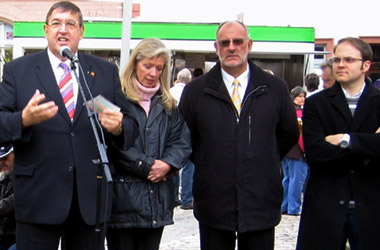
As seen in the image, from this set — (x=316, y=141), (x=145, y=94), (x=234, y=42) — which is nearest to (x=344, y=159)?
(x=316, y=141)

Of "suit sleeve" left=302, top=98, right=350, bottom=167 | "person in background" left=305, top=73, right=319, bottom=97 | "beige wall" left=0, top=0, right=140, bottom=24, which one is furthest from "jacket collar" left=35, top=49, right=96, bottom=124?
"beige wall" left=0, top=0, right=140, bottom=24

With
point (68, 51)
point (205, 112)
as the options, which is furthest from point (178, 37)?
point (68, 51)

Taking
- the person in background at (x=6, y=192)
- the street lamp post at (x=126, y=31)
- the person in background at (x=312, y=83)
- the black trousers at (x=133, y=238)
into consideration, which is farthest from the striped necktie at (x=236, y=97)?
the person in background at (x=312, y=83)

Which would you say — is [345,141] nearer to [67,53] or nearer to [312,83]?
[67,53]

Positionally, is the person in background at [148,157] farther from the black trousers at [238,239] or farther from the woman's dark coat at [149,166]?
the black trousers at [238,239]

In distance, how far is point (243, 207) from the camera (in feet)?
12.4

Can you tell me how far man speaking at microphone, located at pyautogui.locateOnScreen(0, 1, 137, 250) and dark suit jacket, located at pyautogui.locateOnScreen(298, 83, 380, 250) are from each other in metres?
1.42

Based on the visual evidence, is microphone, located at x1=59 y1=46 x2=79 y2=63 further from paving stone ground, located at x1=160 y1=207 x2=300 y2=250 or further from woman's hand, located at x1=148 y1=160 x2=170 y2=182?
paving stone ground, located at x1=160 y1=207 x2=300 y2=250

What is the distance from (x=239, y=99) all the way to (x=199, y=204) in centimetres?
78

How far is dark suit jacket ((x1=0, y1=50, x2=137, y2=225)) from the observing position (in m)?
3.24

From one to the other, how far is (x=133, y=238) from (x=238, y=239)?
72 cm

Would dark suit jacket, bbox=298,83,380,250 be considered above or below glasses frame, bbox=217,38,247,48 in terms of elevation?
below

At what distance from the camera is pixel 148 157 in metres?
3.78

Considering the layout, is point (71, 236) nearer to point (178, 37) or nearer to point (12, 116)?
point (12, 116)
